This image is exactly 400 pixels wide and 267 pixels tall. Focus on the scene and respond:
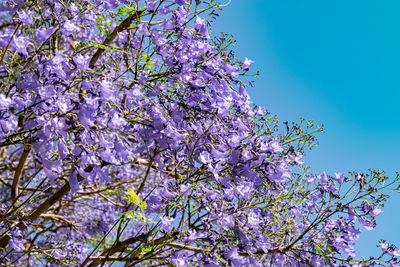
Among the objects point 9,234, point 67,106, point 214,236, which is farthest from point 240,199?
point 9,234

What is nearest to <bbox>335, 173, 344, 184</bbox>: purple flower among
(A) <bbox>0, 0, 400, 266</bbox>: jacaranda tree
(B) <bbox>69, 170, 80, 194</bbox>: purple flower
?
(A) <bbox>0, 0, 400, 266</bbox>: jacaranda tree

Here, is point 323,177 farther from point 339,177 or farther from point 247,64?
point 247,64

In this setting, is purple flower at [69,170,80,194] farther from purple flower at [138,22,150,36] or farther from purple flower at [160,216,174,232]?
purple flower at [138,22,150,36]

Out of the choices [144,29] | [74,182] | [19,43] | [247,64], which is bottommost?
[74,182]

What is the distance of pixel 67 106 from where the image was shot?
239 cm

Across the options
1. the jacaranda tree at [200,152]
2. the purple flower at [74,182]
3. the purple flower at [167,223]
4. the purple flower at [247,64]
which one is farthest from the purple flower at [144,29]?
the purple flower at [167,223]

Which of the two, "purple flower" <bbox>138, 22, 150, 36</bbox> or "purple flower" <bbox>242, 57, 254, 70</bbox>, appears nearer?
"purple flower" <bbox>138, 22, 150, 36</bbox>

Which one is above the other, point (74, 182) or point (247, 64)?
point (247, 64)

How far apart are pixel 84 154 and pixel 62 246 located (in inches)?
84.1

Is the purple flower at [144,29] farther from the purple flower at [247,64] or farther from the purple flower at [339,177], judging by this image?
the purple flower at [339,177]

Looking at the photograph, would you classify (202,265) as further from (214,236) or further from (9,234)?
(9,234)

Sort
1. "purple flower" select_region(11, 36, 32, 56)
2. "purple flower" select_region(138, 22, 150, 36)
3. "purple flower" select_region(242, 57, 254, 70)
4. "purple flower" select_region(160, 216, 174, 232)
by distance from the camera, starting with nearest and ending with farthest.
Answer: "purple flower" select_region(11, 36, 32, 56), "purple flower" select_region(160, 216, 174, 232), "purple flower" select_region(138, 22, 150, 36), "purple flower" select_region(242, 57, 254, 70)

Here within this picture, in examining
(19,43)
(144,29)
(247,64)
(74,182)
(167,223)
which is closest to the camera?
(19,43)

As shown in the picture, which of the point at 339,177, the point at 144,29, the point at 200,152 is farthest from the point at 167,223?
the point at 339,177
